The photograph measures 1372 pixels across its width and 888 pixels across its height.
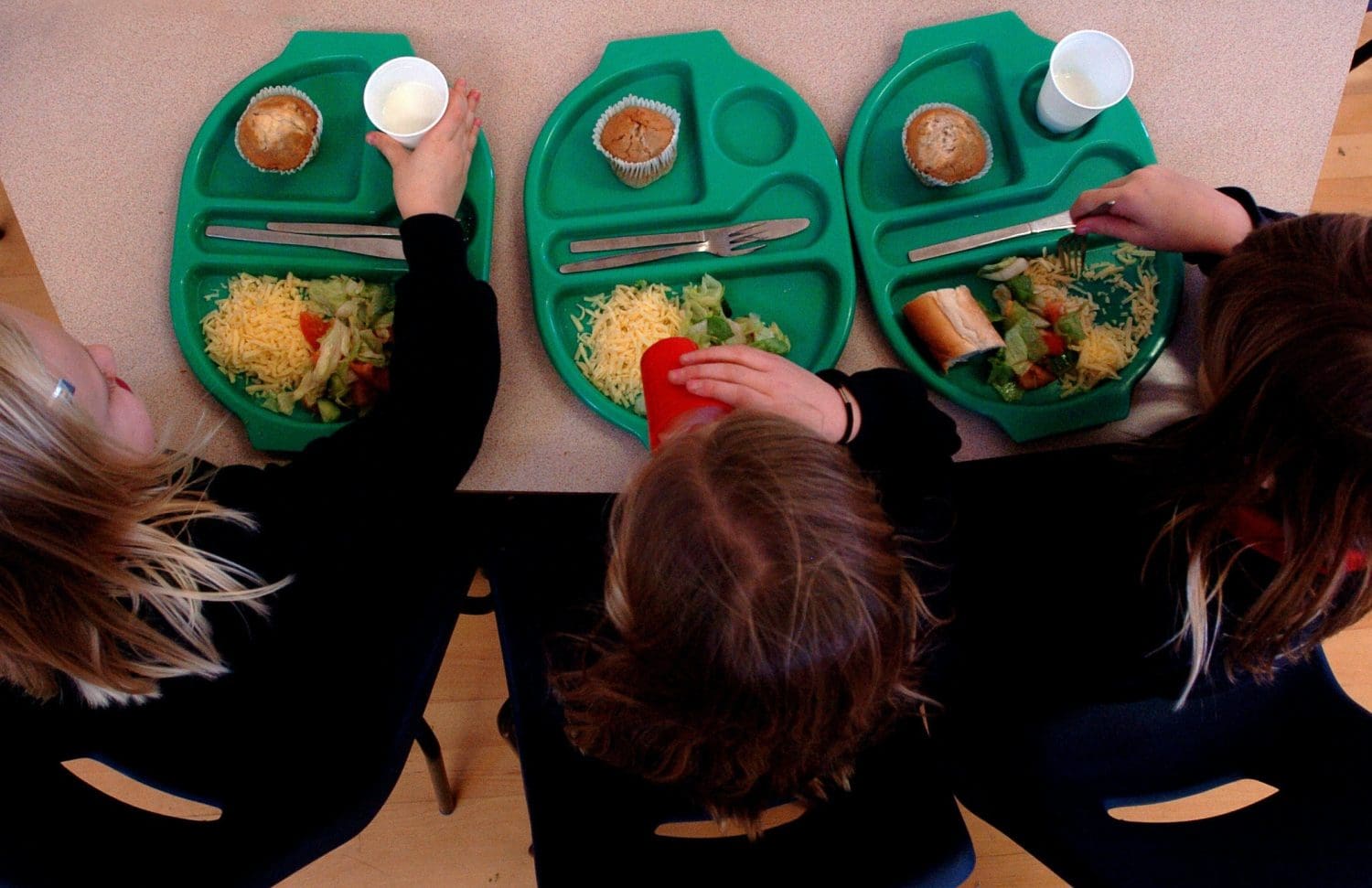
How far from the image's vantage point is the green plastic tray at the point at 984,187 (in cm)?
106

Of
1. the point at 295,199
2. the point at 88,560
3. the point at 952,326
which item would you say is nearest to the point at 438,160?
the point at 295,199

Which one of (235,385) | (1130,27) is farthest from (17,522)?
(1130,27)

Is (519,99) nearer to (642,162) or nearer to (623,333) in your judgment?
(642,162)

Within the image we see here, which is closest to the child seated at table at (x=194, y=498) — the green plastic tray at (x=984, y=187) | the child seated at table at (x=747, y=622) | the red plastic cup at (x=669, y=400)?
the red plastic cup at (x=669, y=400)

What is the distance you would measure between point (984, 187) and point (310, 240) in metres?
A: 1.00

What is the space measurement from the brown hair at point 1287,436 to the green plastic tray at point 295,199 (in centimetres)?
94

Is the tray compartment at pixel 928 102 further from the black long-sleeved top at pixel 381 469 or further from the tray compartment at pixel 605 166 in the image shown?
the black long-sleeved top at pixel 381 469

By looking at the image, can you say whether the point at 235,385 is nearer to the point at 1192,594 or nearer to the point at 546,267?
the point at 546,267

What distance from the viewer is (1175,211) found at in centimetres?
104

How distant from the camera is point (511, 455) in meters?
1.06

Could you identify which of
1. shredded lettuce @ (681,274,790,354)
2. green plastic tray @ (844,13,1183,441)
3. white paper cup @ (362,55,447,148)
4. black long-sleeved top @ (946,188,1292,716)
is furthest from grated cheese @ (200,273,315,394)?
black long-sleeved top @ (946,188,1292,716)

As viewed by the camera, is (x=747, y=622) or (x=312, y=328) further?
(x=312, y=328)

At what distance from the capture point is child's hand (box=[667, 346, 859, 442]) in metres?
0.92

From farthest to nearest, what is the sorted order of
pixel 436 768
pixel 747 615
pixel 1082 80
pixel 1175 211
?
pixel 436 768
pixel 1082 80
pixel 1175 211
pixel 747 615
